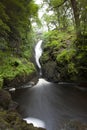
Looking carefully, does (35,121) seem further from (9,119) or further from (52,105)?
(52,105)

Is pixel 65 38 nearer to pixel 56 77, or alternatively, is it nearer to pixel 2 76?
pixel 56 77

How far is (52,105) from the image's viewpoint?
698cm

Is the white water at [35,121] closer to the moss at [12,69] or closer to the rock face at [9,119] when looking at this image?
the rock face at [9,119]

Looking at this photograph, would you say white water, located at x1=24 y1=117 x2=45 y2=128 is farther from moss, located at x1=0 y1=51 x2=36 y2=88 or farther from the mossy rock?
moss, located at x1=0 y1=51 x2=36 y2=88

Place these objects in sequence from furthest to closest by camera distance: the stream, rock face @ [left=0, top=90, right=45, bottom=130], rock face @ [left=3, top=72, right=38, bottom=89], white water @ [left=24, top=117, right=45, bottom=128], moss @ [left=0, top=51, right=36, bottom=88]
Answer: moss @ [left=0, top=51, right=36, bottom=88] < rock face @ [left=3, top=72, right=38, bottom=89] < the stream < white water @ [left=24, top=117, right=45, bottom=128] < rock face @ [left=0, top=90, right=45, bottom=130]

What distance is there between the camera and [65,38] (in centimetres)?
1239

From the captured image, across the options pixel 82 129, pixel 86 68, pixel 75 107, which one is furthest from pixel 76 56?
pixel 82 129

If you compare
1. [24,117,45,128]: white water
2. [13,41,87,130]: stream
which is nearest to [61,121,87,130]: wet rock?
[13,41,87,130]: stream

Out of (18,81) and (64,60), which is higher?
(64,60)

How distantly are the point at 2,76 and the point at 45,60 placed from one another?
4.09m

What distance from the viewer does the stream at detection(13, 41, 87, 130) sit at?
5469 mm

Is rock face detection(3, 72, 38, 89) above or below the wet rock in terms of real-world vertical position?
above

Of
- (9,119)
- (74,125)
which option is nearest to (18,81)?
(74,125)

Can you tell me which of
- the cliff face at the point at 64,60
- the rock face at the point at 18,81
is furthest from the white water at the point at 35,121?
the cliff face at the point at 64,60
